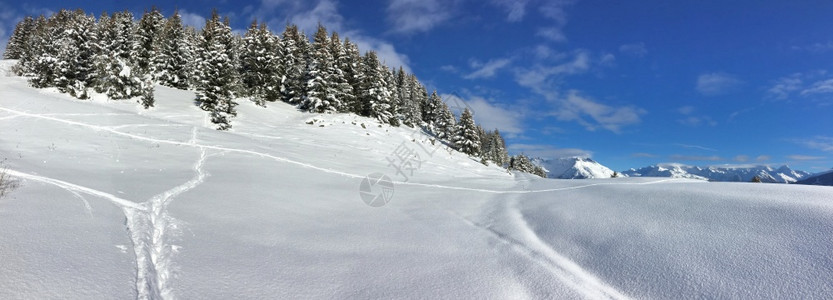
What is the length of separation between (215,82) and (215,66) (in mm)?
1665

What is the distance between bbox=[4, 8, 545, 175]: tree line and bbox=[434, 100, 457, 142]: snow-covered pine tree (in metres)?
0.33

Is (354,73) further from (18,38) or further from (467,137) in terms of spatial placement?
(18,38)

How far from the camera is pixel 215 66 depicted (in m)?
30.5

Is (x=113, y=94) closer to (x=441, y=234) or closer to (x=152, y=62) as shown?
(x=152, y=62)

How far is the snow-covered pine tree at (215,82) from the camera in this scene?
24.8m

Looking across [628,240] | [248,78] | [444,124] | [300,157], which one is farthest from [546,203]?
[444,124]

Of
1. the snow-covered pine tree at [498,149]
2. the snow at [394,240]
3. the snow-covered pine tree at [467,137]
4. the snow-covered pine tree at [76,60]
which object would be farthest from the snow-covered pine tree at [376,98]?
the snow at [394,240]

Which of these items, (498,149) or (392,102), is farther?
(498,149)

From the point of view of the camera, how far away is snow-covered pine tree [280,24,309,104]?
135 ft

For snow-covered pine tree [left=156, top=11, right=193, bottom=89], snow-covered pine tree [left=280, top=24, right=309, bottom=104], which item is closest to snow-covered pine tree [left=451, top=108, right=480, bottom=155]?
snow-covered pine tree [left=280, top=24, right=309, bottom=104]

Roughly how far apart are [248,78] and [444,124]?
2732cm

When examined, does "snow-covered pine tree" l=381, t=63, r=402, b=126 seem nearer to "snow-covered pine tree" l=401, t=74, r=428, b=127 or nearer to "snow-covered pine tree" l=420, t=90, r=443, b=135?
"snow-covered pine tree" l=401, t=74, r=428, b=127

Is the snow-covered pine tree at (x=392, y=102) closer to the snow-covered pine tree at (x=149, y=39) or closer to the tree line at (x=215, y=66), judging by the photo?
the tree line at (x=215, y=66)

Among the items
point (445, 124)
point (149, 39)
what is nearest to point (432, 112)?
point (445, 124)
